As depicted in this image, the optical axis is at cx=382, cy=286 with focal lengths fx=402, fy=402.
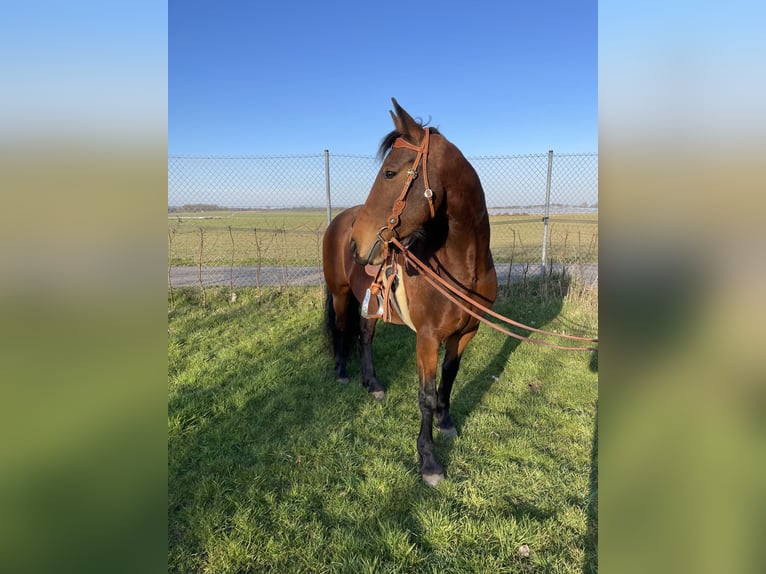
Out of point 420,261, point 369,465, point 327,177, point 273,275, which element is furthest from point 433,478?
point 273,275

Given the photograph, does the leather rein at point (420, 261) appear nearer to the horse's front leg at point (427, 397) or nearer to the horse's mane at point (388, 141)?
the horse's mane at point (388, 141)

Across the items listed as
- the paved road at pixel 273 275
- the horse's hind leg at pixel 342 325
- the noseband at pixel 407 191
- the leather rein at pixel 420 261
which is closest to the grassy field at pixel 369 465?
the horse's hind leg at pixel 342 325

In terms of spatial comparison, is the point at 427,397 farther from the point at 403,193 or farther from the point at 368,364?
the point at 403,193

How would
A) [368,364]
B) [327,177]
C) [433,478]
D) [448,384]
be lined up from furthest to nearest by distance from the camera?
1. [327,177]
2. [368,364]
3. [448,384]
4. [433,478]

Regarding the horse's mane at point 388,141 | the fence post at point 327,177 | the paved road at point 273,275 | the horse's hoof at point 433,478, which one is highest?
the fence post at point 327,177

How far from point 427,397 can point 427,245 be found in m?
1.12

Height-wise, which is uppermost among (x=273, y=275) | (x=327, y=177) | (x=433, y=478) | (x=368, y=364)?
(x=327, y=177)

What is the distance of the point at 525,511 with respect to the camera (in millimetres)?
2455

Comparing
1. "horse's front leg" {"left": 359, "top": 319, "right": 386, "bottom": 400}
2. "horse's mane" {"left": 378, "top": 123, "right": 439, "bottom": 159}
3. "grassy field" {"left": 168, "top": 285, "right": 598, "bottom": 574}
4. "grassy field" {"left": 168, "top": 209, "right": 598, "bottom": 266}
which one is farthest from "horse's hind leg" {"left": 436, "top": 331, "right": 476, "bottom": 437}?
"grassy field" {"left": 168, "top": 209, "right": 598, "bottom": 266}

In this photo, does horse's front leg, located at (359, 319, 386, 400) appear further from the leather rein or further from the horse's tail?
the leather rein

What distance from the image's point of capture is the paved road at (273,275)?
7457mm

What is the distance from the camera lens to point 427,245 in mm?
2791
